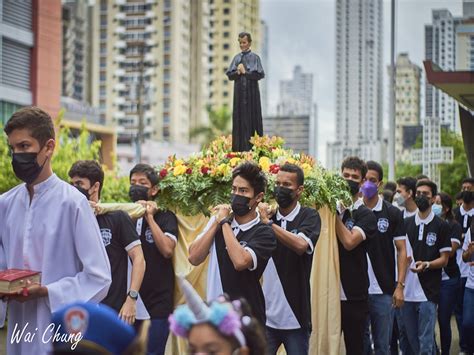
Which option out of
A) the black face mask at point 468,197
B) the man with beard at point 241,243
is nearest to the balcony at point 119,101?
the black face mask at point 468,197

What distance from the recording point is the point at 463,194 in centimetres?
1242

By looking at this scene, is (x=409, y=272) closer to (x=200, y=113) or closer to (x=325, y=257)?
(x=325, y=257)

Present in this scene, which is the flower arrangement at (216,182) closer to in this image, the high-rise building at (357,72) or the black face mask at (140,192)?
the black face mask at (140,192)

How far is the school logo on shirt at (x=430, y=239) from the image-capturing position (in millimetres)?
10242

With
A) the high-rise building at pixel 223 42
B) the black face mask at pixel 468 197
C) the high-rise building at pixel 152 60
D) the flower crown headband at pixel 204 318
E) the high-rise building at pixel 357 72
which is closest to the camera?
the flower crown headband at pixel 204 318

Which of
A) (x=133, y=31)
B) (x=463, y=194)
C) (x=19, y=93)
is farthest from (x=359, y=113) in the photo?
(x=463, y=194)

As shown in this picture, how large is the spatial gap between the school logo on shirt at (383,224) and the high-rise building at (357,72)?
183406 millimetres

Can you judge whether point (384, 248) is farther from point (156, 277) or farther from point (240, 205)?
point (240, 205)

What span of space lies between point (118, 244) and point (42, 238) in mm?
2185

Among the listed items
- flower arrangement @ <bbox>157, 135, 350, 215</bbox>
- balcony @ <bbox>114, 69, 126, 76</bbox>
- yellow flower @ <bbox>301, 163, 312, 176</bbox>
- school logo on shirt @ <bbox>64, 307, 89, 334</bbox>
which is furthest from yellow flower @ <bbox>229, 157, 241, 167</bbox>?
balcony @ <bbox>114, 69, 126, 76</bbox>

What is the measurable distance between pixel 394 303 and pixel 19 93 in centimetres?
3457

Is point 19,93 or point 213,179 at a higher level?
point 19,93

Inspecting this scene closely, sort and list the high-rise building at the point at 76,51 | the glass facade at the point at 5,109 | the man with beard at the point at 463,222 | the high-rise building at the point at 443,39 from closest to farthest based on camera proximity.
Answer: the man with beard at the point at 463,222 < the high-rise building at the point at 443,39 < the glass facade at the point at 5,109 < the high-rise building at the point at 76,51

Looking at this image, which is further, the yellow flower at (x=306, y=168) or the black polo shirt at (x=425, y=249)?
the black polo shirt at (x=425, y=249)
